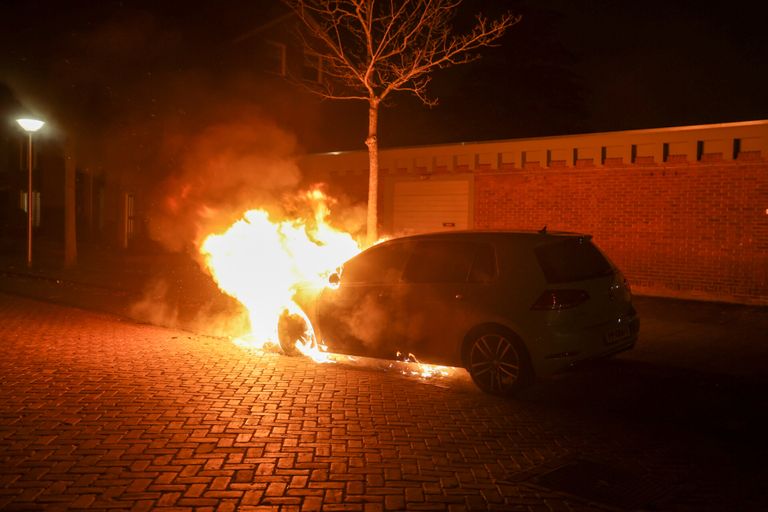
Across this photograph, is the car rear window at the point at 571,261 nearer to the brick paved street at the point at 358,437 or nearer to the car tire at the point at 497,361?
the car tire at the point at 497,361

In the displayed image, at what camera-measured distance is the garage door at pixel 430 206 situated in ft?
56.6

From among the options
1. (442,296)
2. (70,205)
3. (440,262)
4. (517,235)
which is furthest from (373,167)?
(70,205)

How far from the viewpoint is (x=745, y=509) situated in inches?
164

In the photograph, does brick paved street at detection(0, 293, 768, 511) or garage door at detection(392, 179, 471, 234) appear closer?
brick paved street at detection(0, 293, 768, 511)

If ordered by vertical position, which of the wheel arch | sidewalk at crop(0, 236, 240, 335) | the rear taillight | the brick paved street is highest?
the rear taillight

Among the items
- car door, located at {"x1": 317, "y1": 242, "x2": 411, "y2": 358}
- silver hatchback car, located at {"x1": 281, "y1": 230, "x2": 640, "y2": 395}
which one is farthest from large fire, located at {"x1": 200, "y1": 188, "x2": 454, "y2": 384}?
silver hatchback car, located at {"x1": 281, "y1": 230, "x2": 640, "y2": 395}

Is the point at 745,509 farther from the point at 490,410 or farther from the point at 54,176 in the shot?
the point at 54,176

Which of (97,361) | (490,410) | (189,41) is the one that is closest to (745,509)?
(490,410)

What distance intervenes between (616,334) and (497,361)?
1291mm

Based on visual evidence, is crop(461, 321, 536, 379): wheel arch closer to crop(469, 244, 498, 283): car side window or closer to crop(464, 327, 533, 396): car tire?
crop(464, 327, 533, 396): car tire

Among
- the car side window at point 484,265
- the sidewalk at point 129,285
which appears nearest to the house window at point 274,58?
the sidewalk at point 129,285

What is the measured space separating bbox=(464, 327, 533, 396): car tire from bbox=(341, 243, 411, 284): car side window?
124cm

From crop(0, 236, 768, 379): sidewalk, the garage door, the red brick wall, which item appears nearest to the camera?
crop(0, 236, 768, 379): sidewalk

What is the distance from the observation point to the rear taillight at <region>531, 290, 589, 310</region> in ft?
21.6
